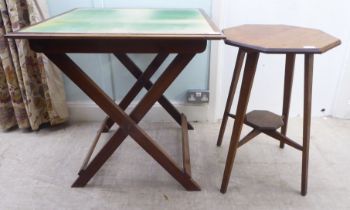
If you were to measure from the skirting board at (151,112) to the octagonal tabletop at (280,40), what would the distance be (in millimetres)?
824

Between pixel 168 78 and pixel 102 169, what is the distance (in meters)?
0.76

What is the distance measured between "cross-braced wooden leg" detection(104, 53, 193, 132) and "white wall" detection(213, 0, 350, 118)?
37cm

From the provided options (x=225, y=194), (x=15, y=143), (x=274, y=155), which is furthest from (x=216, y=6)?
(x=15, y=143)

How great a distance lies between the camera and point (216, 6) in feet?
6.06

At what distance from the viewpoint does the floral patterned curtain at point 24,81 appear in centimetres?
175

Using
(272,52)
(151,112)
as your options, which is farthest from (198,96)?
(272,52)

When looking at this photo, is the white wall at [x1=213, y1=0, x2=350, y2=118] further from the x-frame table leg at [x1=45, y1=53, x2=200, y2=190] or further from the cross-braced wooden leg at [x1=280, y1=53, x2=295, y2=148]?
the x-frame table leg at [x1=45, y1=53, x2=200, y2=190]

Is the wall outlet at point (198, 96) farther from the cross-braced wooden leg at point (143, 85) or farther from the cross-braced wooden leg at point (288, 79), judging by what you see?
the cross-braced wooden leg at point (288, 79)

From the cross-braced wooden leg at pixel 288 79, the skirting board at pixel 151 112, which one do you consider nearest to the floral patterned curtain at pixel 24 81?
the skirting board at pixel 151 112

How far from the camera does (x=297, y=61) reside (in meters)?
2.06

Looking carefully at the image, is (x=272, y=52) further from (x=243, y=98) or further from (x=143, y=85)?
(x=143, y=85)

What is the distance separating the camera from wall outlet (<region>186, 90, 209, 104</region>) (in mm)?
2086

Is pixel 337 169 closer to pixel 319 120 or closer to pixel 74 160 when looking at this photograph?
pixel 319 120

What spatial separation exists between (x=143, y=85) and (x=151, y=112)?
392 millimetres
